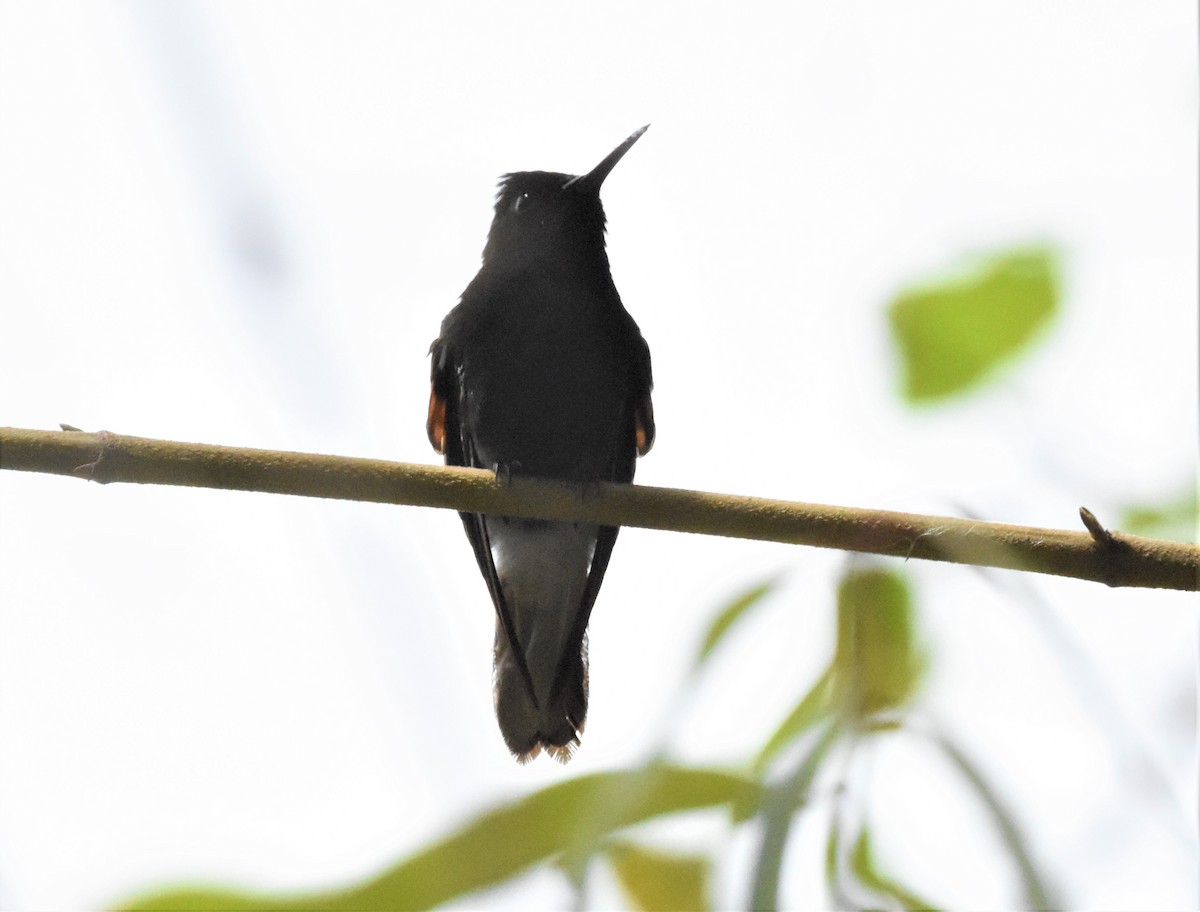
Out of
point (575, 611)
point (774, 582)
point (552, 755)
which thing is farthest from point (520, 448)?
point (774, 582)

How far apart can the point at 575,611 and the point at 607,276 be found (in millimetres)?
1382

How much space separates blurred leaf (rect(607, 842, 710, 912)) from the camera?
6.22 feet

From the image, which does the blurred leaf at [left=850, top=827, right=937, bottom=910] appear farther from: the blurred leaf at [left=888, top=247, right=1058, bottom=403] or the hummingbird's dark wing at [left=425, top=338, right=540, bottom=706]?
the hummingbird's dark wing at [left=425, top=338, right=540, bottom=706]

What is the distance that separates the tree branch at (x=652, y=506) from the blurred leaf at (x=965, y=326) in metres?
0.28

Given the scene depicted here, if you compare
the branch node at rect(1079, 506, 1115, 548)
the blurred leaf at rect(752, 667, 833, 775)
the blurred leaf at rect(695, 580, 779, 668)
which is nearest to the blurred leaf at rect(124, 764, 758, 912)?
the blurred leaf at rect(752, 667, 833, 775)

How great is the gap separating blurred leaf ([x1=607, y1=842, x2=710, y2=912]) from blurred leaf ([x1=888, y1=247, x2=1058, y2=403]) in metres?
1.08

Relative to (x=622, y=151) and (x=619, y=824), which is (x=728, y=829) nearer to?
(x=619, y=824)

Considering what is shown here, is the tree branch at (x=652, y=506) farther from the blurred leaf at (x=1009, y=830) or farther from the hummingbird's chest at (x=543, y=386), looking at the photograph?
the hummingbird's chest at (x=543, y=386)

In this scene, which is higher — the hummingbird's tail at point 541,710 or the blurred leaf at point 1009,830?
the hummingbird's tail at point 541,710

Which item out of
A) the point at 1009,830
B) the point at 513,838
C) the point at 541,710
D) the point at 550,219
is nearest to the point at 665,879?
the point at 513,838

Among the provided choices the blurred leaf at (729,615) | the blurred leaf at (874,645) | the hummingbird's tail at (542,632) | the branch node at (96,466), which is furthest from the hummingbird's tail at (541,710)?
the blurred leaf at (729,615)

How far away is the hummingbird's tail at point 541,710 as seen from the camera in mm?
5203

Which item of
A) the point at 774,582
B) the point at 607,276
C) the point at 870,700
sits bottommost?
the point at 870,700

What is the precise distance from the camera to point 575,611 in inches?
216
